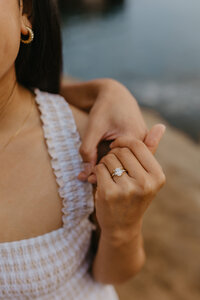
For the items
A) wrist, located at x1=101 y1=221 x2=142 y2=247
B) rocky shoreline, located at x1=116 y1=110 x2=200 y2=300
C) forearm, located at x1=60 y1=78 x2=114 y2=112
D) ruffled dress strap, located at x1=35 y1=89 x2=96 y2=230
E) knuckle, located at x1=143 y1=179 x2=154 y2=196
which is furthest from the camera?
rocky shoreline, located at x1=116 y1=110 x2=200 y2=300

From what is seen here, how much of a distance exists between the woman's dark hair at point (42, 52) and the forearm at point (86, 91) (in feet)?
0.17

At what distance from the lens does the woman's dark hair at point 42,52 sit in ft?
3.40

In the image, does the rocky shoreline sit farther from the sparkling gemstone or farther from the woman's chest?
the sparkling gemstone

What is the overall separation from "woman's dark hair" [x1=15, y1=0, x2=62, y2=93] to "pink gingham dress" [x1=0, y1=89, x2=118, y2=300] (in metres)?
0.11

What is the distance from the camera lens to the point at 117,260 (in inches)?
40.9

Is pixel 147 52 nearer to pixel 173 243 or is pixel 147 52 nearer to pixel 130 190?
pixel 173 243

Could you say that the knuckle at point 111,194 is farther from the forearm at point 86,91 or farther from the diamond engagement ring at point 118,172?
the forearm at point 86,91

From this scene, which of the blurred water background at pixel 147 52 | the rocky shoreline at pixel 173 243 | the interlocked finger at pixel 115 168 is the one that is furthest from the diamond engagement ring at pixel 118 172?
the blurred water background at pixel 147 52

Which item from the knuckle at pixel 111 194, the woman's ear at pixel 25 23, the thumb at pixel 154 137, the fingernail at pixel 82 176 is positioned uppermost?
the woman's ear at pixel 25 23

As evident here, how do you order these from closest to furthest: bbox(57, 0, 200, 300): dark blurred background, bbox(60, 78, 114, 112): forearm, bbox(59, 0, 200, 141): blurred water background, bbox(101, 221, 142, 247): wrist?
bbox(101, 221, 142, 247): wrist < bbox(60, 78, 114, 112): forearm < bbox(57, 0, 200, 300): dark blurred background < bbox(59, 0, 200, 141): blurred water background

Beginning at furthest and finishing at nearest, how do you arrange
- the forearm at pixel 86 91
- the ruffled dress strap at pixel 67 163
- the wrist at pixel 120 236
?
the forearm at pixel 86 91, the ruffled dress strap at pixel 67 163, the wrist at pixel 120 236

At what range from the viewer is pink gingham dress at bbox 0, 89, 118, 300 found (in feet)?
3.15

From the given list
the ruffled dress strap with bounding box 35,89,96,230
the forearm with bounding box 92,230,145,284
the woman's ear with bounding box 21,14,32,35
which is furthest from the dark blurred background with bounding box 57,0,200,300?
the woman's ear with bounding box 21,14,32,35

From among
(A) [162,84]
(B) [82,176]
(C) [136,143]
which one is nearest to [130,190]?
(C) [136,143]
